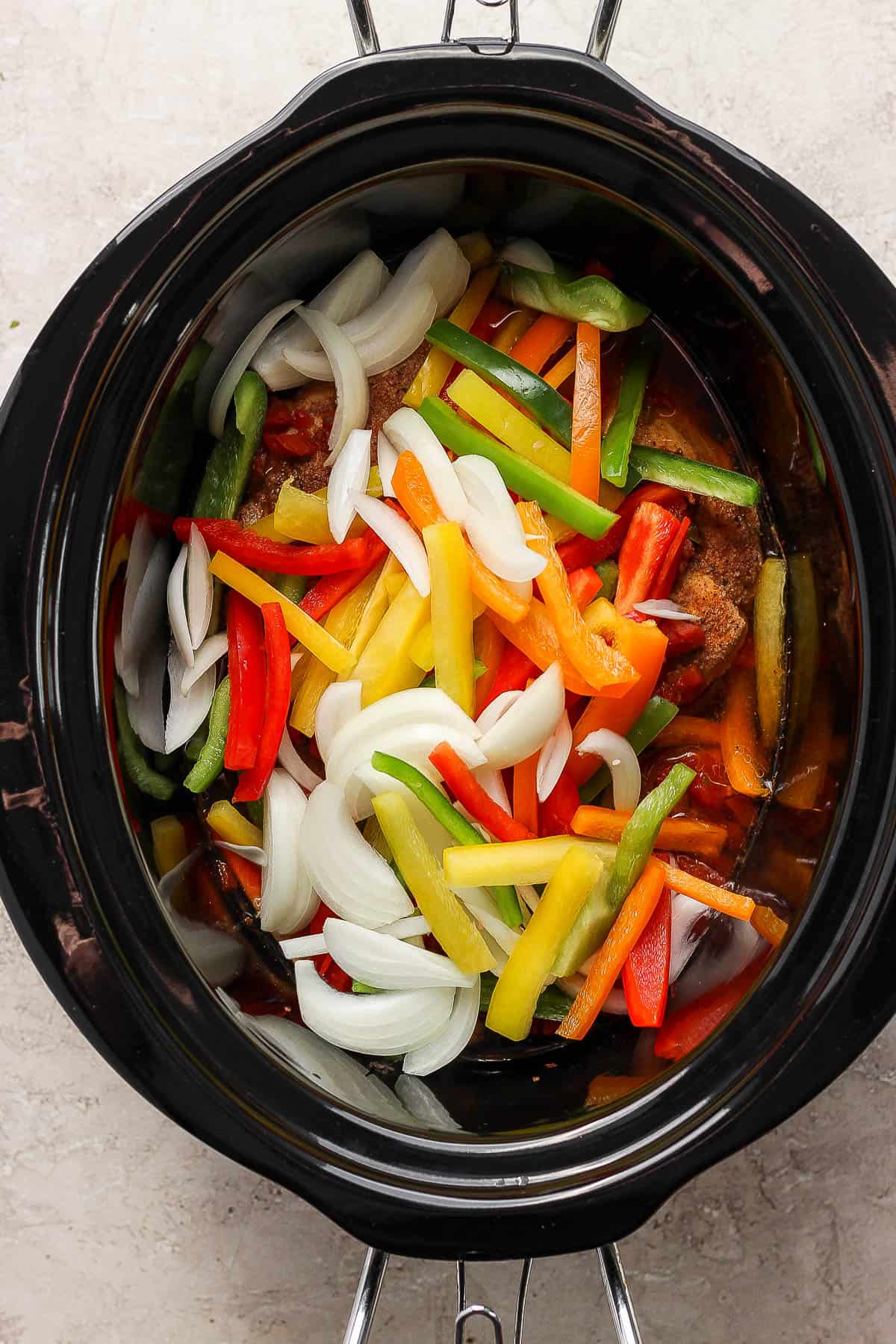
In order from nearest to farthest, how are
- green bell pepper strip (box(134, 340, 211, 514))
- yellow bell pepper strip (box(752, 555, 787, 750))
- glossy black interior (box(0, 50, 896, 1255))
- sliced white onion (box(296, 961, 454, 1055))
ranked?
glossy black interior (box(0, 50, 896, 1255)), green bell pepper strip (box(134, 340, 211, 514)), sliced white onion (box(296, 961, 454, 1055)), yellow bell pepper strip (box(752, 555, 787, 750))

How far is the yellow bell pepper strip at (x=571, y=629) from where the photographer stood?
121 centimetres

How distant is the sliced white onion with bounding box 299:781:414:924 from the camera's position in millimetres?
1248

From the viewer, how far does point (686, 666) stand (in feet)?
4.42

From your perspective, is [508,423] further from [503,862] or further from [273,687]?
[503,862]

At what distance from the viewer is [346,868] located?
125cm

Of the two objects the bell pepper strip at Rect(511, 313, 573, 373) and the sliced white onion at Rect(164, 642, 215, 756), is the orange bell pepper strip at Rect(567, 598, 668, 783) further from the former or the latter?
the sliced white onion at Rect(164, 642, 215, 756)

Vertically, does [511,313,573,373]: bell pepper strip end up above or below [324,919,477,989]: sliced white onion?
above

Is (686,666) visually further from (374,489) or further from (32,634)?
(32,634)

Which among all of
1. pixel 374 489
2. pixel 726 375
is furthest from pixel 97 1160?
pixel 726 375

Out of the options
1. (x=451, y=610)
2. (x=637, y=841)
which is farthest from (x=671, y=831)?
(x=451, y=610)

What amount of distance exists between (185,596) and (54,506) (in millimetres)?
248

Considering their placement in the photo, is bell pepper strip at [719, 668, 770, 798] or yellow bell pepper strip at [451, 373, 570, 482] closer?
yellow bell pepper strip at [451, 373, 570, 482]

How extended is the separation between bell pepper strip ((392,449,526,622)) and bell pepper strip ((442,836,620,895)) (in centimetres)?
29

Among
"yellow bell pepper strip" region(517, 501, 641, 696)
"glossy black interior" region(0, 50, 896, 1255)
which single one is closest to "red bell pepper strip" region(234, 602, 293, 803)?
"glossy black interior" region(0, 50, 896, 1255)
